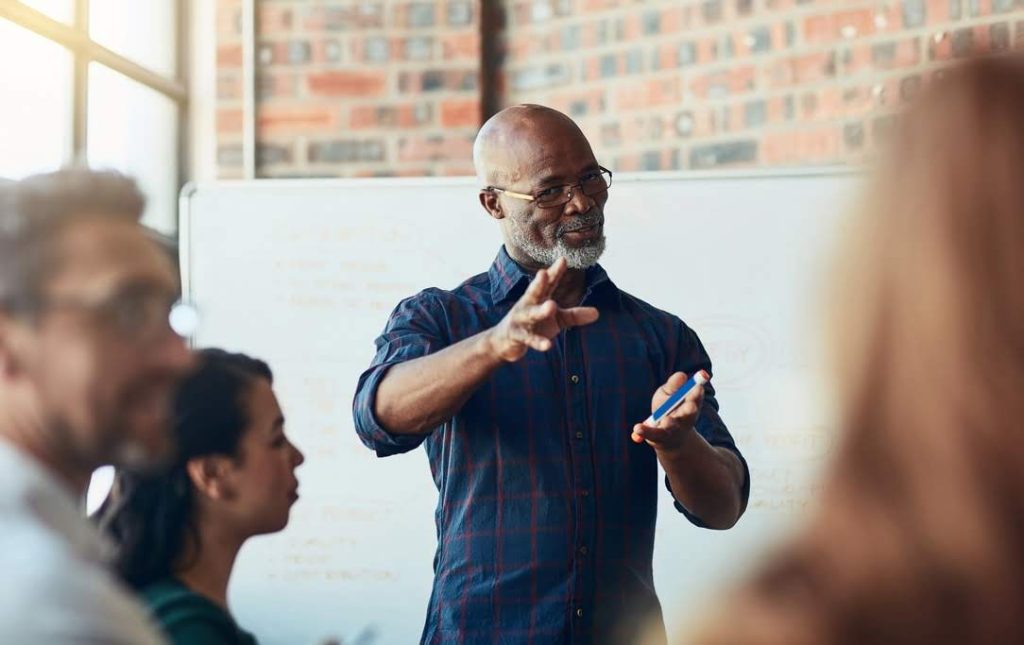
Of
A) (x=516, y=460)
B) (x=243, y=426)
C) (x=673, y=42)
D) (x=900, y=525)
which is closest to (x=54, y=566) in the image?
(x=900, y=525)

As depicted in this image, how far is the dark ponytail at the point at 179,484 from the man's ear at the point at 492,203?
0.68 meters

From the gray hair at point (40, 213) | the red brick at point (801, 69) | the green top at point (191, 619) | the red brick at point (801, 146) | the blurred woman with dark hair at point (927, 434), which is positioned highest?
the red brick at point (801, 69)

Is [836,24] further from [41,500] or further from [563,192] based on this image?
[41,500]

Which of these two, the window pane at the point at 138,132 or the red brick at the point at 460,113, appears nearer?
the window pane at the point at 138,132

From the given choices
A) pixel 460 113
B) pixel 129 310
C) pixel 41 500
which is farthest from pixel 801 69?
pixel 41 500

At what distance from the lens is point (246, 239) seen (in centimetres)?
305

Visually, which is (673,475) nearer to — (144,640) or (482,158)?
(482,158)

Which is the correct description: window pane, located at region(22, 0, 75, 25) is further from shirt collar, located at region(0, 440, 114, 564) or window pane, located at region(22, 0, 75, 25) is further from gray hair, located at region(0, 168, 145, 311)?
shirt collar, located at region(0, 440, 114, 564)

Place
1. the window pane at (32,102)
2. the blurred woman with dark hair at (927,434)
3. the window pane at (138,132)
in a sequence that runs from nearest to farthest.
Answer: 1. the blurred woman with dark hair at (927,434)
2. the window pane at (32,102)
3. the window pane at (138,132)

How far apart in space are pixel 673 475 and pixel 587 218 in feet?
1.62

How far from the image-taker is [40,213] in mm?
909

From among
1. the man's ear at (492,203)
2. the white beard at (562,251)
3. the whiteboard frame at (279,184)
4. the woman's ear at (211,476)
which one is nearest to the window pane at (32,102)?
the whiteboard frame at (279,184)

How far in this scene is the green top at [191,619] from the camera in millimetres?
1216

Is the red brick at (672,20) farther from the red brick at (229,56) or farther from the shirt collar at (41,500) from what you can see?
the shirt collar at (41,500)
